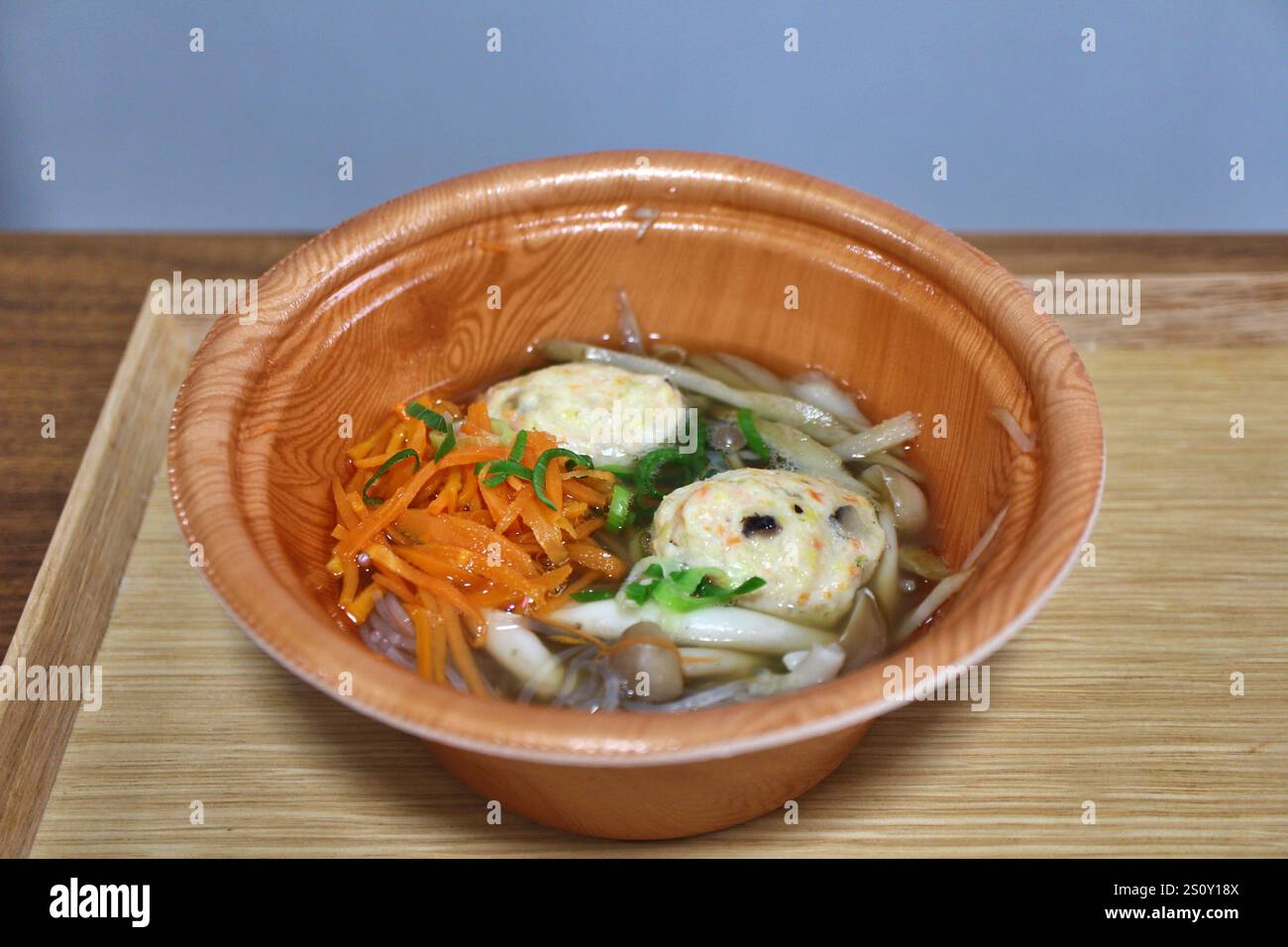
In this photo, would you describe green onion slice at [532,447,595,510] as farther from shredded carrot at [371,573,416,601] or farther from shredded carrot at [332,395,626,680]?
shredded carrot at [371,573,416,601]

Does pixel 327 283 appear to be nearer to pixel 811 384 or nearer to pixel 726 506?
pixel 726 506

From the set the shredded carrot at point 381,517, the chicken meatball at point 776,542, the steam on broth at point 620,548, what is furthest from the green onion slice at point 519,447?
the chicken meatball at point 776,542

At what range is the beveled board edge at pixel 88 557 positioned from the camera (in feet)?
4.74

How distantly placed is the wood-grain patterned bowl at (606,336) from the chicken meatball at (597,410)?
19 cm

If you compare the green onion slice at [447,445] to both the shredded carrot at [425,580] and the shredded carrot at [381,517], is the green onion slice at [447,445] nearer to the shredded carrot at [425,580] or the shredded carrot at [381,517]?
the shredded carrot at [381,517]

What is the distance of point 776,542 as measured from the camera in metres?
1.49

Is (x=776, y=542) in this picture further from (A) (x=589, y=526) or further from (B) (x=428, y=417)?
(B) (x=428, y=417)

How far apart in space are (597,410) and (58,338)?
1.17 m

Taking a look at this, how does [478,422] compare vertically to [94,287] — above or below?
below

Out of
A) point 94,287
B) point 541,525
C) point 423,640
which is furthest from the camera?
point 94,287

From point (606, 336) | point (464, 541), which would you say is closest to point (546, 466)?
point (464, 541)

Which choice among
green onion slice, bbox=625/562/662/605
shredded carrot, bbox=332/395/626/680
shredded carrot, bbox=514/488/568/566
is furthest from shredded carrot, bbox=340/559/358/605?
green onion slice, bbox=625/562/662/605

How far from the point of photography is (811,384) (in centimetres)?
184

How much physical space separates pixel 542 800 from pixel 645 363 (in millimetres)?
792
